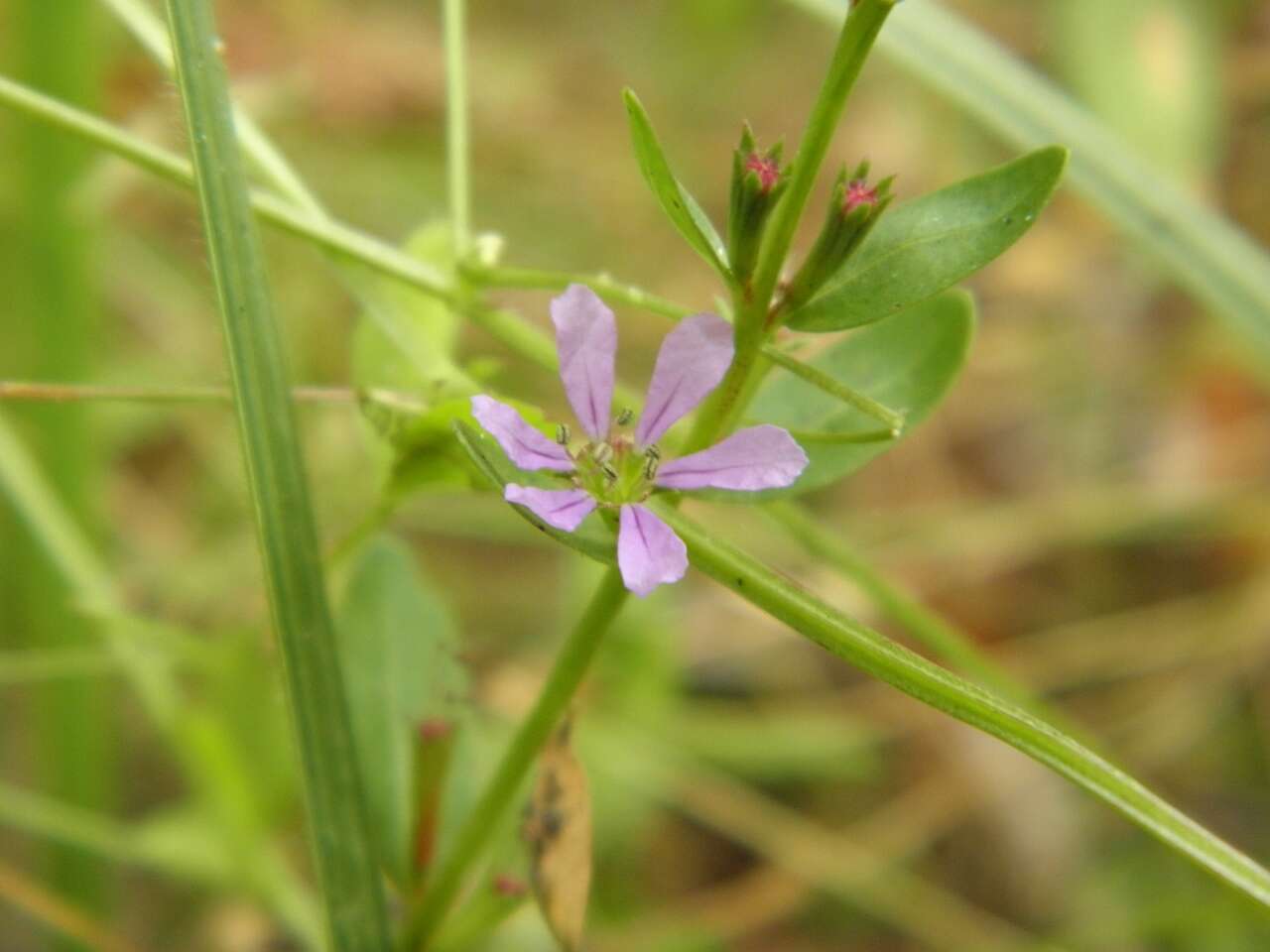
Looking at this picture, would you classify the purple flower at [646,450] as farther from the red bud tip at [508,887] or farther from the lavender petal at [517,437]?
the red bud tip at [508,887]

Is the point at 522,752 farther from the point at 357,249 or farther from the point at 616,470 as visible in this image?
the point at 357,249

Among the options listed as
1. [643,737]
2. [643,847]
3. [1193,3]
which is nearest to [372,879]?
[643,737]

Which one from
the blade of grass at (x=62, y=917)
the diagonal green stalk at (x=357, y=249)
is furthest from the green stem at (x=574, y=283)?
the blade of grass at (x=62, y=917)

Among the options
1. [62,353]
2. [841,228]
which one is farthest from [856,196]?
[62,353]

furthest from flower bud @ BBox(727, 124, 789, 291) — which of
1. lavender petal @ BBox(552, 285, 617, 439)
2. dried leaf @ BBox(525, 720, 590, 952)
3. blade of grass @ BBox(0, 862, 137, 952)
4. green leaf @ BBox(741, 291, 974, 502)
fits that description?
blade of grass @ BBox(0, 862, 137, 952)

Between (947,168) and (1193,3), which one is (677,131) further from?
(1193,3)

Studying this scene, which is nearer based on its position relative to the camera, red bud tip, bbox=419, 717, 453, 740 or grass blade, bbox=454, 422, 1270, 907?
grass blade, bbox=454, 422, 1270, 907

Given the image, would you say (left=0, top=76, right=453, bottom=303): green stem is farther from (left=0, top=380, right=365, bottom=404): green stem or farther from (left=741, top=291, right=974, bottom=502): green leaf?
(left=741, top=291, right=974, bottom=502): green leaf
